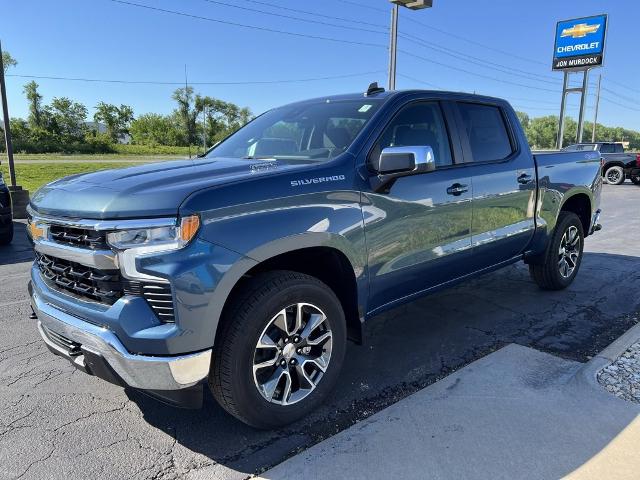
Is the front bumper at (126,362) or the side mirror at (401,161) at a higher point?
the side mirror at (401,161)

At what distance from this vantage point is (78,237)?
251 centimetres

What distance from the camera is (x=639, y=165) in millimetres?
21328

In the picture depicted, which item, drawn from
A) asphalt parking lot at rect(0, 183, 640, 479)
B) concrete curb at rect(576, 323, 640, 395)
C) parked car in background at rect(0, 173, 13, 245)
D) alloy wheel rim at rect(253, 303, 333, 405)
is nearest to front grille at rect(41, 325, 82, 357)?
asphalt parking lot at rect(0, 183, 640, 479)

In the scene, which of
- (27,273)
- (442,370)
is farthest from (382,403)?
(27,273)

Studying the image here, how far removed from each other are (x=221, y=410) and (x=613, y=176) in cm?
2410

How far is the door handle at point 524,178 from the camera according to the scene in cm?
442

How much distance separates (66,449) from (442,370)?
2.40m

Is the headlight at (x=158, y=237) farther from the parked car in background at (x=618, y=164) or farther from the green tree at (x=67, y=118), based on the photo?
the green tree at (x=67, y=118)

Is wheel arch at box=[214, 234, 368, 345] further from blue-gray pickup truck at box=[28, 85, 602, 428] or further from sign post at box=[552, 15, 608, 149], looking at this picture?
sign post at box=[552, 15, 608, 149]

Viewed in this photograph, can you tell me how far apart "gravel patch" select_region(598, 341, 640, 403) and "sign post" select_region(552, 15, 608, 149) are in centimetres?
3261

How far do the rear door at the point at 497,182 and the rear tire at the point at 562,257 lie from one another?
0.58 metres

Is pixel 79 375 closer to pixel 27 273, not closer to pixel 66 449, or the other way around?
pixel 66 449

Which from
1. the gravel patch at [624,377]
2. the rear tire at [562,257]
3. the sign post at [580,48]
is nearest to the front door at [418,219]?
the gravel patch at [624,377]

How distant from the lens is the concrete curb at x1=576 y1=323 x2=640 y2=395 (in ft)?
10.7
